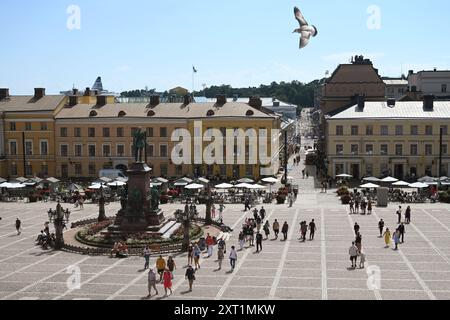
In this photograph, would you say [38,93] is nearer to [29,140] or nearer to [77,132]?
[29,140]

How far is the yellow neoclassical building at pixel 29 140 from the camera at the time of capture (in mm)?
77188

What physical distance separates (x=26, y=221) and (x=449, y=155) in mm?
47208

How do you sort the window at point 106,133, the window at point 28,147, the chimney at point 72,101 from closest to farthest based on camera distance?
the window at point 106,133, the window at point 28,147, the chimney at point 72,101

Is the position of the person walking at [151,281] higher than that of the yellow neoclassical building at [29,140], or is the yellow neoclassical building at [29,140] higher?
the yellow neoclassical building at [29,140]

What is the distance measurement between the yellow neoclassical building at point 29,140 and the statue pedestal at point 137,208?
41119 mm

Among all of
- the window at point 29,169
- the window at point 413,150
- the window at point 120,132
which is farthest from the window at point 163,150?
the window at point 413,150

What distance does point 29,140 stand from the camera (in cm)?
7788

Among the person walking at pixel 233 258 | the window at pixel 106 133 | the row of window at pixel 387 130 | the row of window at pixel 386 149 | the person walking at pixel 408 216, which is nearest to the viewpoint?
the person walking at pixel 233 258

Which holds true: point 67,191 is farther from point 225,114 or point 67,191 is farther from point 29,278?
point 29,278

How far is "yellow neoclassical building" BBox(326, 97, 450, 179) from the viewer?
7194 cm

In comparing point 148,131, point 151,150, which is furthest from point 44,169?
point 148,131

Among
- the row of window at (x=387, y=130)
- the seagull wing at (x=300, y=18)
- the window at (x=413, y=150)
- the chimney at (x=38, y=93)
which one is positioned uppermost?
the seagull wing at (x=300, y=18)

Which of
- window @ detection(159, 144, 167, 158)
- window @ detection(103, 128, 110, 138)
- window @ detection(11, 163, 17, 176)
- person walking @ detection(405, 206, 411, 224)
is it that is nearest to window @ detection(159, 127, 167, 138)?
window @ detection(159, 144, 167, 158)

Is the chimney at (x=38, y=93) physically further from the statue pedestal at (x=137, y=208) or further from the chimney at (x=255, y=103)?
the statue pedestal at (x=137, y=208)
